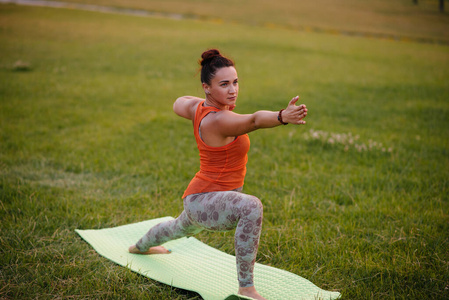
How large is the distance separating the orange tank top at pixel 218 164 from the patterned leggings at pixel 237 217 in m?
0.07

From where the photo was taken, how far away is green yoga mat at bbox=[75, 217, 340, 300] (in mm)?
3199

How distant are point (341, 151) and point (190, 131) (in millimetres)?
2694

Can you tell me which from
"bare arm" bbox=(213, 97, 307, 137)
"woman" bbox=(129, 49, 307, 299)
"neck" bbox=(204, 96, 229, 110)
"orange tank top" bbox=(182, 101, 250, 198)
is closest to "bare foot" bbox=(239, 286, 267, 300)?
"woman" bbox=(129, 49, 307, 299)

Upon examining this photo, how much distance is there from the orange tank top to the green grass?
0.92 meters

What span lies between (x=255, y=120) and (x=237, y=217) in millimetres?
749

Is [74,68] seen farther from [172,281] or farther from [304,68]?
[172,281]

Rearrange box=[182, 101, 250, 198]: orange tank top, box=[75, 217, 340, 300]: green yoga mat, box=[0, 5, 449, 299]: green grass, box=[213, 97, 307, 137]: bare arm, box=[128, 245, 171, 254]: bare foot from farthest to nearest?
box=[128, 245, 171, 254]: bare foot < box=[0, 5, 449, 299]: green grass < box=[75, 217, 340, 300]: green yoga mat < box=[182, 101, 250, 198]: orange tank top < box=[213, 97, 307, 137]: bare arm

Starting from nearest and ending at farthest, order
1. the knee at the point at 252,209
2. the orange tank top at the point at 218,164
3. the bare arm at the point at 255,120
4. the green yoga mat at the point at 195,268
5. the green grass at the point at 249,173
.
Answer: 1. the bare arm at the point at 255,120
2. the knee at the point at 252,209
3. the orange tank top at the point at 218,164
4. the green yoga mat at the point at 195,268
5. the green grass at the point at 249,173

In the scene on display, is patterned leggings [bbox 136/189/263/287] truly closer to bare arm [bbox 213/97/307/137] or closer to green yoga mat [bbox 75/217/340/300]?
green yoga mat [bbox 75/217/340/300]

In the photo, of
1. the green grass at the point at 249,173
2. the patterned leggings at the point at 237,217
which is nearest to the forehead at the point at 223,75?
the patterned leggings at the point at 237,217

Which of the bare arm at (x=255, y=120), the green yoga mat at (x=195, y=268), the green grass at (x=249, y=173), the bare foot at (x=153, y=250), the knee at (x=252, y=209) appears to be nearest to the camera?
the bare arm at (x=255, y=120)

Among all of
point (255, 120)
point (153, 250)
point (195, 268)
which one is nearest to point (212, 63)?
point (255, 120)

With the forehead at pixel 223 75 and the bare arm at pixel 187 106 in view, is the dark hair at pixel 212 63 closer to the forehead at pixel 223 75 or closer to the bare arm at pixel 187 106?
the forehead at pixel 223 75

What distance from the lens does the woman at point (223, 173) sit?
9.47 feet
